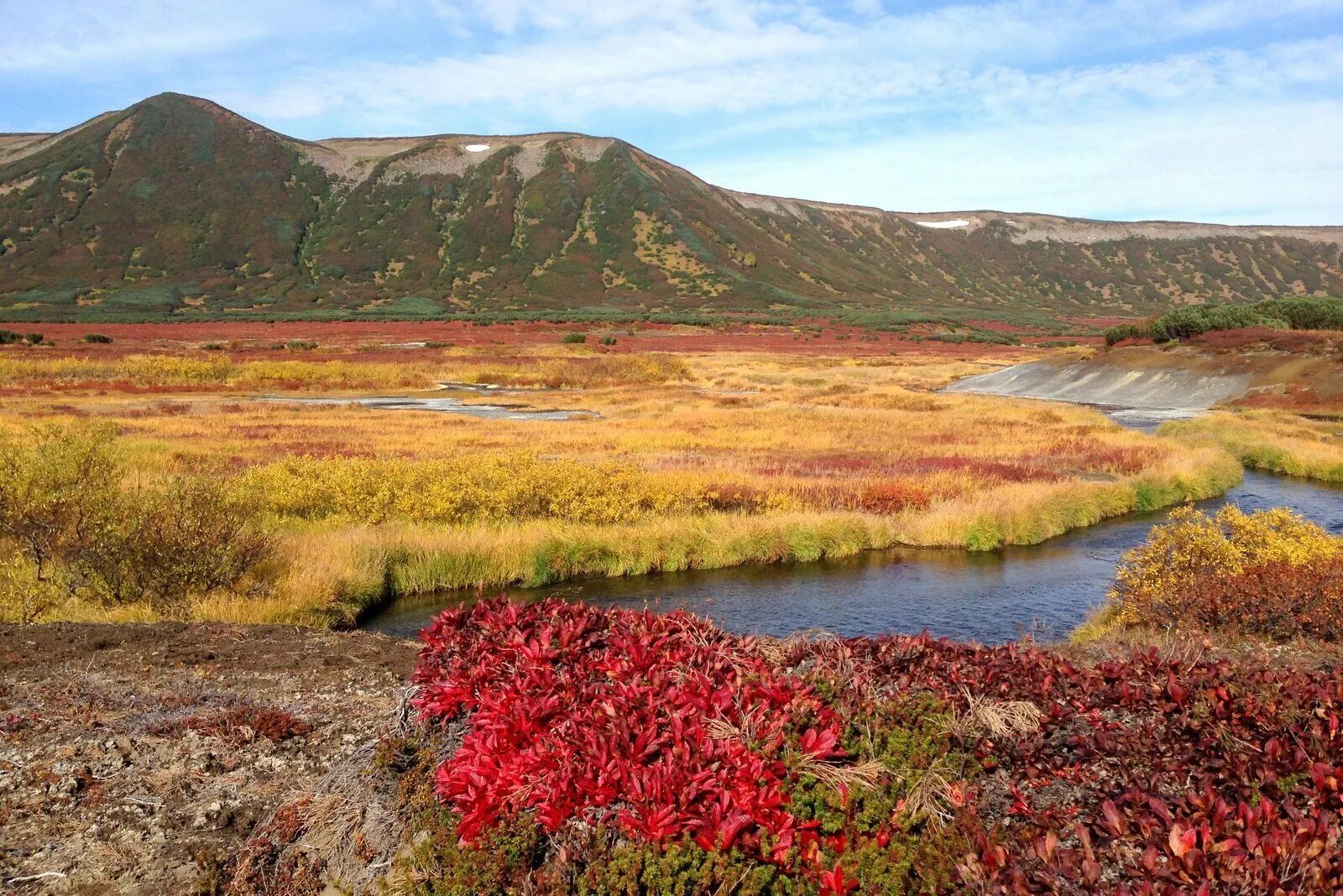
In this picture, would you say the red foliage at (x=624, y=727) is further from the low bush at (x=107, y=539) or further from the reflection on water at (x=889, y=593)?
the low bush at (x=107, y=539)

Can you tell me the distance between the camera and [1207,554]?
14148mm

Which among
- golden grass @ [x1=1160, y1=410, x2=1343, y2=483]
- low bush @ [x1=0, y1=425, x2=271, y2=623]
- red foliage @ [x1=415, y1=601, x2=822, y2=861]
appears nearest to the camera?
red foliage @ [x1=415, y1=601, x2=822, y2=861]

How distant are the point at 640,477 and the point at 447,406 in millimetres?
30227

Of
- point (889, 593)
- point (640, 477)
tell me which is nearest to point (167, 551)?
point (640, 477)

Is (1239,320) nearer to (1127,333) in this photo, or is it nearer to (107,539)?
(1127,333)

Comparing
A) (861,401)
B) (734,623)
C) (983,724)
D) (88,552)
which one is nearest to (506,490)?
(734,623)

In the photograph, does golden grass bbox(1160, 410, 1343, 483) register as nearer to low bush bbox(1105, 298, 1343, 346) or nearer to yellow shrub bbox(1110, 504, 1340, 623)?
yellow shrub bbox(1110, 504, 1340, 623)

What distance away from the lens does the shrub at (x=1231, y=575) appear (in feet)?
34.7

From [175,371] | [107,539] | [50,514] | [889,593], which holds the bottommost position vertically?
[889,593]

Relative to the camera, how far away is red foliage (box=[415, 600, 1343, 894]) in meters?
4.21

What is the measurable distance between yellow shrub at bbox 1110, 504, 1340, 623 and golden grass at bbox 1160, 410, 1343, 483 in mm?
19525

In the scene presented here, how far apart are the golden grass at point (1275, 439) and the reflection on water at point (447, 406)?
88.8ft

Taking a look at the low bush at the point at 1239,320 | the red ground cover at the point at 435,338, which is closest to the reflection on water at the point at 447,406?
the red ground cover at the point at 435,338

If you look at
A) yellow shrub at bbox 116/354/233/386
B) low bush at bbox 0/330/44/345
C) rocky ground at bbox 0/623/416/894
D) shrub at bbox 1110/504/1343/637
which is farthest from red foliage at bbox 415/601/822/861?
low bush at bbox 0/330/44/345
